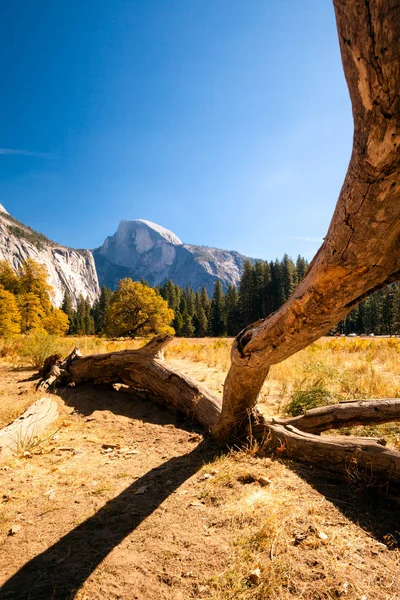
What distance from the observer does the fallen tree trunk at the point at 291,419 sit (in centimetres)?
271

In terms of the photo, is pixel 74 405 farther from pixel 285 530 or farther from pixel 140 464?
pixel 285 530

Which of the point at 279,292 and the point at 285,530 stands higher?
the point at 279,292

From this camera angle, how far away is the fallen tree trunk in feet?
8.90

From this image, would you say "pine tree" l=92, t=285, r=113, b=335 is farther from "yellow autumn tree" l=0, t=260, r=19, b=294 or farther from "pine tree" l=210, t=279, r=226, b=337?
"yellow autumn tree" l=0, t=260, r=19, b=294

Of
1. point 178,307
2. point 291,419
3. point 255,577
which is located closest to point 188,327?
point 178,307

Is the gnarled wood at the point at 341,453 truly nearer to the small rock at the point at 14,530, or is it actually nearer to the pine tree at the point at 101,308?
the small rock at the point at 14,530

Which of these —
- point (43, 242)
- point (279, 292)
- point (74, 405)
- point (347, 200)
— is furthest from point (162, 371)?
point (43, 242)

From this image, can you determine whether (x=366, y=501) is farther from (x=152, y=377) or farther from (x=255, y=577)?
(x=152, y=377)

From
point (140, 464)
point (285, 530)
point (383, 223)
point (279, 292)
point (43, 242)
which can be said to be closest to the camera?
point (383, 223)

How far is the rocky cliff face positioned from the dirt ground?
131 metres

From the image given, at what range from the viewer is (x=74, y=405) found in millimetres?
5684

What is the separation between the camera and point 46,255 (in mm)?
163000

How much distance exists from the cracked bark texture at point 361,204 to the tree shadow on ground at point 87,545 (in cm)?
181

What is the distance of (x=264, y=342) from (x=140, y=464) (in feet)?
7.92
